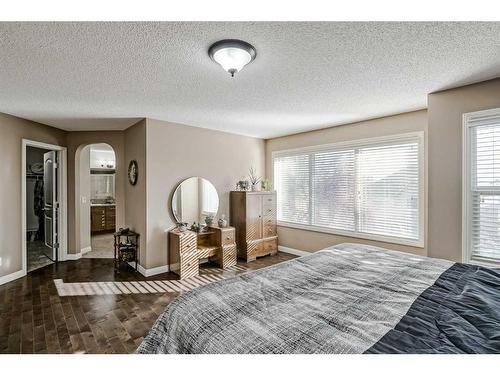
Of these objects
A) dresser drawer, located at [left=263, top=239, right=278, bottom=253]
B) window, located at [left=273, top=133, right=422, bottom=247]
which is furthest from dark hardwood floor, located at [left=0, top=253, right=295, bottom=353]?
window, located at [left=273, top=133, right=422, bottom=247]

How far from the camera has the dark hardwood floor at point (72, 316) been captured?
2156mm

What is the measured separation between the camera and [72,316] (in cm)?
262

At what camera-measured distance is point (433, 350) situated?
3.29 ft

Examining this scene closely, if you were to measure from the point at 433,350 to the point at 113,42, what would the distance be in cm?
241

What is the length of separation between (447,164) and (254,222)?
2.99 meters

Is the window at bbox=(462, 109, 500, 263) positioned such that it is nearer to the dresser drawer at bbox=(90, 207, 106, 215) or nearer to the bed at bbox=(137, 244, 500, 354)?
the bed at bbox=(137, 244, 500, 354)

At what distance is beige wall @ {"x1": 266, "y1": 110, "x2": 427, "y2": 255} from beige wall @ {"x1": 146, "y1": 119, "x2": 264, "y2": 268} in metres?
0.99

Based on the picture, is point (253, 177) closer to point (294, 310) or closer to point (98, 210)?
point (294, 310)

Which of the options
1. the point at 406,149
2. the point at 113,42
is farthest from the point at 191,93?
the point at 406,149

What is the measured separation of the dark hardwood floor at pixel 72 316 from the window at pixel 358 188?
2682 mm

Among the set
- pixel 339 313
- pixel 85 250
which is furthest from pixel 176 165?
pixel 339 313

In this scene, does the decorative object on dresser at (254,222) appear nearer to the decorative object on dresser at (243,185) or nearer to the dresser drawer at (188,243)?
the decorative object on dresser at (243,185)

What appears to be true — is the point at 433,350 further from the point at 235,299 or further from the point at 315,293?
the point at 235,299

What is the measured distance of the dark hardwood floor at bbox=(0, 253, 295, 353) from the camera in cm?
216
